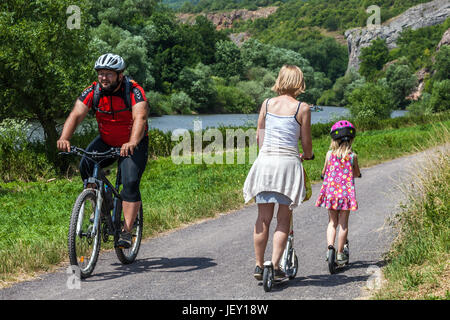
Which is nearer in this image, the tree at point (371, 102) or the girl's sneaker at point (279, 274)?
the girl's sneaker at point (279, 274)

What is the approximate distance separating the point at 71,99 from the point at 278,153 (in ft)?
70.5

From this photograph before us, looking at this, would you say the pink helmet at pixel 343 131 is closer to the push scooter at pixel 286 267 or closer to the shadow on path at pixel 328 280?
the push scooter at pixel 286 267

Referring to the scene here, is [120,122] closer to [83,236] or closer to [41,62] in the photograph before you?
[83,236]

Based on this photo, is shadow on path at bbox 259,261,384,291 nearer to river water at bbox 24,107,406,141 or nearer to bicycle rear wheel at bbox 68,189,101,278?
bicycle rear wheel at bbox 68,189,101,278

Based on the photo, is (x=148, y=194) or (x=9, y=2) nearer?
(x=148, y=194)

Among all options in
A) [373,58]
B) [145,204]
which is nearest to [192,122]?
[145,204]

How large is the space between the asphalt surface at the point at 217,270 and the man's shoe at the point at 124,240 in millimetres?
281

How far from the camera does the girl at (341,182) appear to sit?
229 inches

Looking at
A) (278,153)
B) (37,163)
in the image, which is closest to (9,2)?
(37,163)

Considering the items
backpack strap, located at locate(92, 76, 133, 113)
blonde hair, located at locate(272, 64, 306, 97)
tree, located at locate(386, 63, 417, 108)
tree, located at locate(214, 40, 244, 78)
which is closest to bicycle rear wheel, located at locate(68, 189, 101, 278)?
backpack strap, located at locate(92, 76, 133, 113)

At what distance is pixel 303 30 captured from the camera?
167m

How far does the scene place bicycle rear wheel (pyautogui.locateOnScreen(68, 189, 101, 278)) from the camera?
5.17 m

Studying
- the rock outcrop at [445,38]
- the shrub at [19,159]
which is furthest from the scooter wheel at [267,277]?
the rock outcrop at [445,38]
